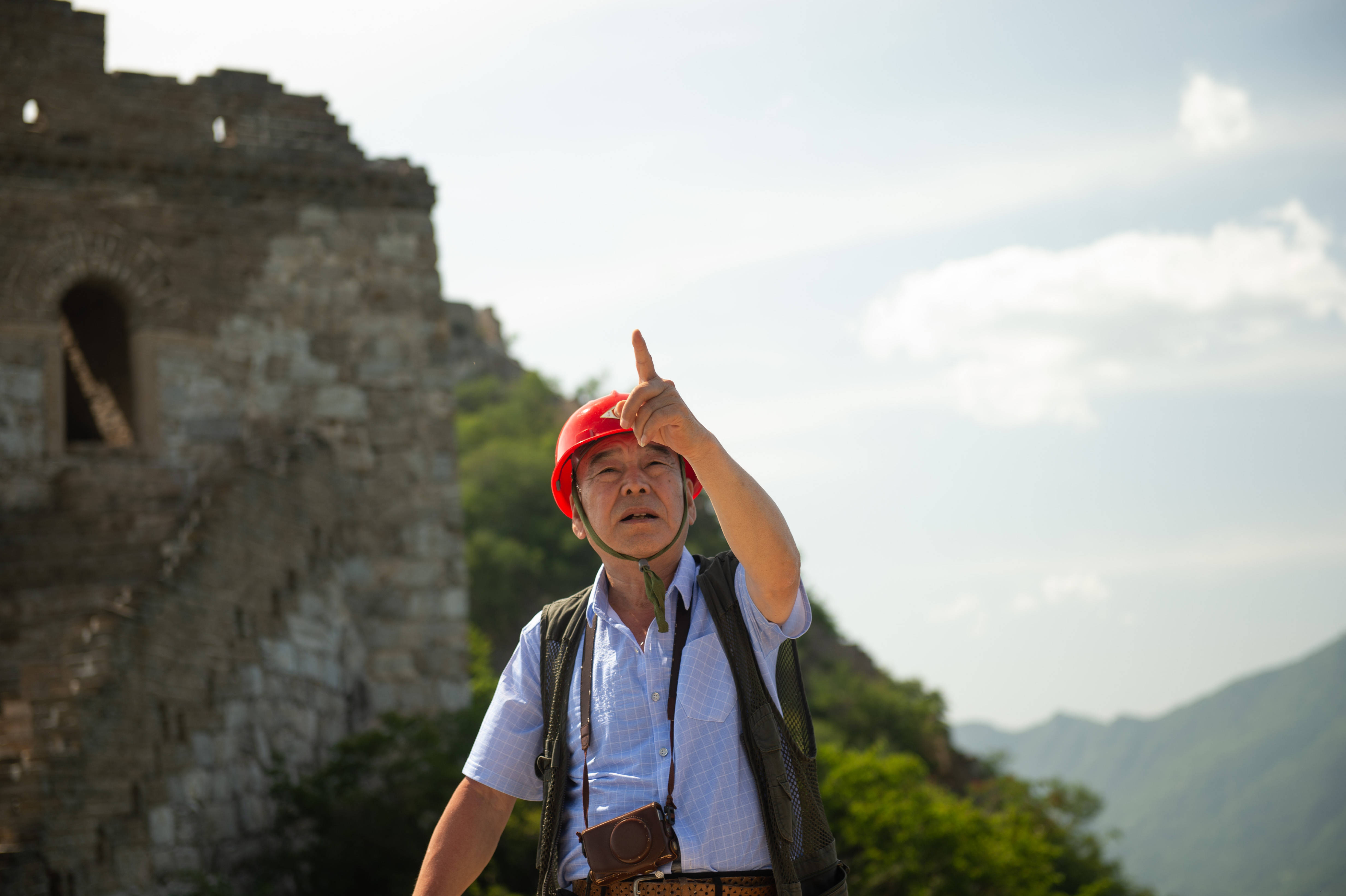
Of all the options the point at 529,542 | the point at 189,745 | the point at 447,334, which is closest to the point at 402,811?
the point at 189,745

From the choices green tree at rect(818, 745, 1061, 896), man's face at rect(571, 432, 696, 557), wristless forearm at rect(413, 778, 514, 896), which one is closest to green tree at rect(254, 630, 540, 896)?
green tree at rect(818, 745, 1061, 896)

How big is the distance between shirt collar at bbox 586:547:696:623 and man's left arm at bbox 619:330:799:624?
0.27 m

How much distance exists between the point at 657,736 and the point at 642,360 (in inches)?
38.2

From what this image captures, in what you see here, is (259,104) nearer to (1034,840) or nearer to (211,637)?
(211,637)

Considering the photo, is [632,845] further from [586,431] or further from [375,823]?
[375,823]

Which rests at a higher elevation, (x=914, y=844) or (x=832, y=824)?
(x=832, y=824)

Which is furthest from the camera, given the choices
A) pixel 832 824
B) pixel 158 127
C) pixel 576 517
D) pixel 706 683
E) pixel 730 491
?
pixel 158 127

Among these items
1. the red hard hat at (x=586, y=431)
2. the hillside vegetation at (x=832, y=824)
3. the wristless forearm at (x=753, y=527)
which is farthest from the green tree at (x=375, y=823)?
the wristless forearm at (x=753, y=527)

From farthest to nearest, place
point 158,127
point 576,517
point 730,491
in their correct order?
point 158,127
point 576,517
point 730,491

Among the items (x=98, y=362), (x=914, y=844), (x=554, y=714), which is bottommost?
(x=914, y=844)

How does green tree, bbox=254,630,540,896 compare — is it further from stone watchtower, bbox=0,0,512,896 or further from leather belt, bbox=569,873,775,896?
leather belt, bbox=569,873,775,896

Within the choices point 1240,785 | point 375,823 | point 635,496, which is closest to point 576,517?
point 635,496

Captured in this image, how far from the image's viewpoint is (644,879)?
338 cm

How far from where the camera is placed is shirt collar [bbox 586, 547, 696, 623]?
3660mm
